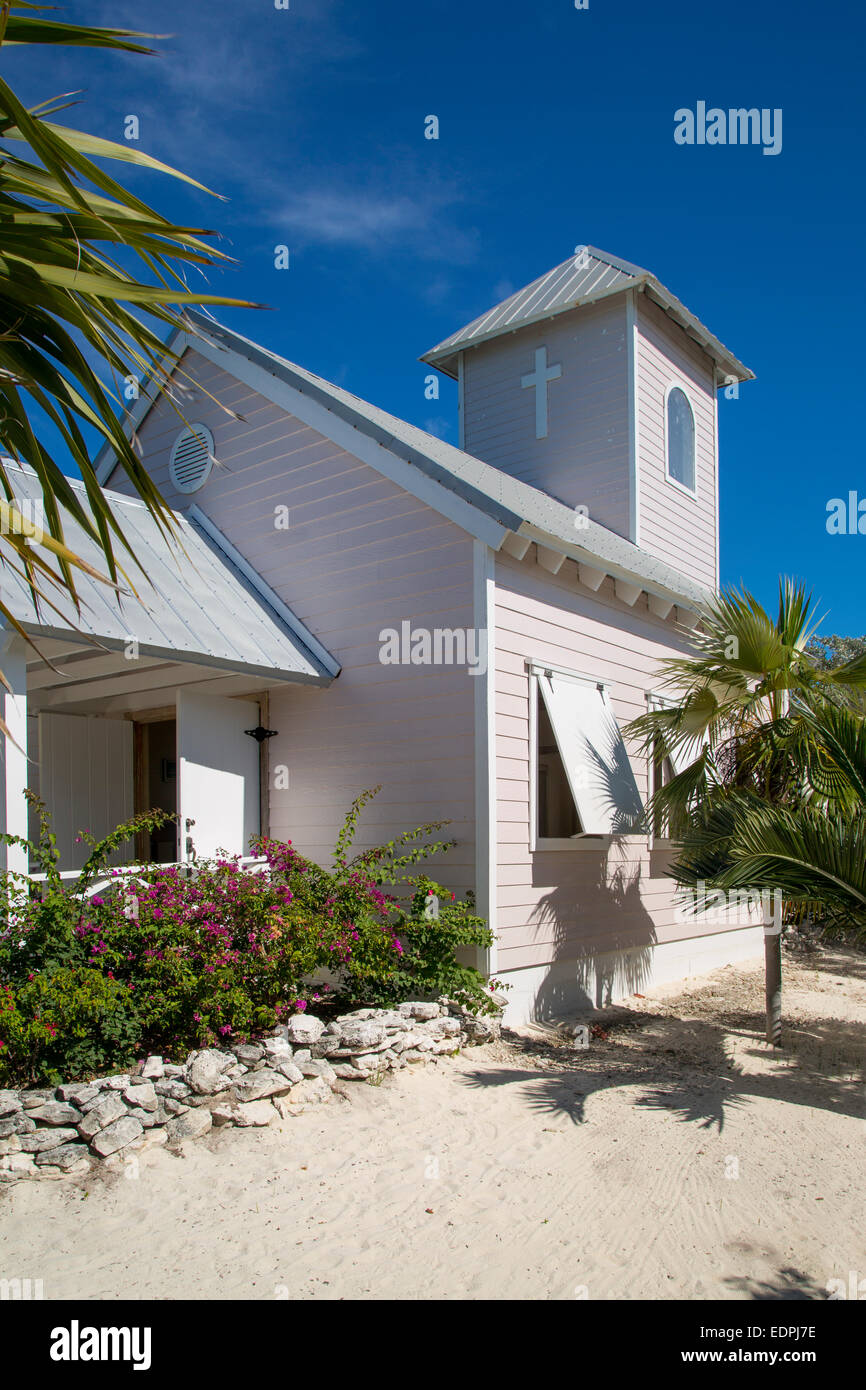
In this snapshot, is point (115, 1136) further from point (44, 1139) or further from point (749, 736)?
point (749, 736)

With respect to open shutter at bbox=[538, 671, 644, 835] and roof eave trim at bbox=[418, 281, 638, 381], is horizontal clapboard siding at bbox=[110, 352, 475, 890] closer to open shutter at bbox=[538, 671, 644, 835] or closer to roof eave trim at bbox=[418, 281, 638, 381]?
open shutter at bbox=[538, 671, 644, 835]

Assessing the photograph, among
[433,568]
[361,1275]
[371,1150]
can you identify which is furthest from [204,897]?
[433,568]

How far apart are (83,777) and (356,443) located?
4.43 metres

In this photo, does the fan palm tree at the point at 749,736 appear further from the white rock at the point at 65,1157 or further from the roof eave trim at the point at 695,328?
the roof eave trim at the point at 695,328

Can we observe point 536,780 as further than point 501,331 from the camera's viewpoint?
No

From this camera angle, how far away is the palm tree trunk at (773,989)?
732 cm

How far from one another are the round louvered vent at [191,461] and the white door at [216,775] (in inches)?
118

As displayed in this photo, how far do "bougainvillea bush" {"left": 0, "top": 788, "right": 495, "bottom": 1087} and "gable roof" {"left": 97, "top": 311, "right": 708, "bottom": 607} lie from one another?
2852 mm

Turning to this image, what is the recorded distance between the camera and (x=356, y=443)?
29.0 feet

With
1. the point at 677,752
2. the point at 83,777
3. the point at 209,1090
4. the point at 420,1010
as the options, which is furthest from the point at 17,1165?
the point at 677,752

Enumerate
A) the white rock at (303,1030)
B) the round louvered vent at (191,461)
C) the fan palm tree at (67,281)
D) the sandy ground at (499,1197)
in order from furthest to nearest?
the round louvered vent at (191,461) < the white rock at (303,1030) < the sandy ground at (499,1197) < the fan palm tree at (67,281)

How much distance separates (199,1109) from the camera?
16.9ft

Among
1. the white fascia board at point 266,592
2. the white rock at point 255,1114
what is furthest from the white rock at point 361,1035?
the white fascia board at point 266,592
